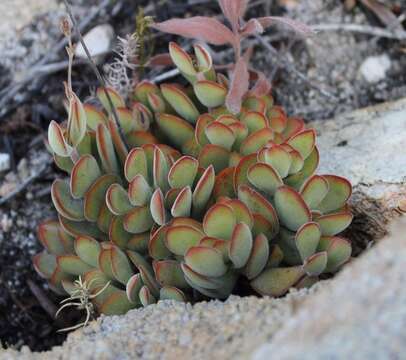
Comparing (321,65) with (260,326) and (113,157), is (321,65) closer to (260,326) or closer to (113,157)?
(113,157)

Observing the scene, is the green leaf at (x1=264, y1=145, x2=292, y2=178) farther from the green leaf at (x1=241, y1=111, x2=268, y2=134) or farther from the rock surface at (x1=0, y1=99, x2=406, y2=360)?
the rock surface at (x1=0, y1=99, x2=406, y2=360)

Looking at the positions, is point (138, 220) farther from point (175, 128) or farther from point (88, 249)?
point (175, 128)

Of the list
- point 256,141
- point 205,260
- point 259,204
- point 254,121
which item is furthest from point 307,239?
point 254,121

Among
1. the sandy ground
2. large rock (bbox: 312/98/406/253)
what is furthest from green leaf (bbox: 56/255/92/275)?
the sandy ground

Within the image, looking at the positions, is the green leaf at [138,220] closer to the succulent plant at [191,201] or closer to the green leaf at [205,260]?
the succulent plant at [191,201]

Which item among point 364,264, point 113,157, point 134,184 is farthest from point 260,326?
point 113,157

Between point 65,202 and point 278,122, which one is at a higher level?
point 65,202

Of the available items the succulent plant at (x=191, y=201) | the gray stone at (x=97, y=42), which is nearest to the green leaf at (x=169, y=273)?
the succulent plant at (x=191, y=201)
